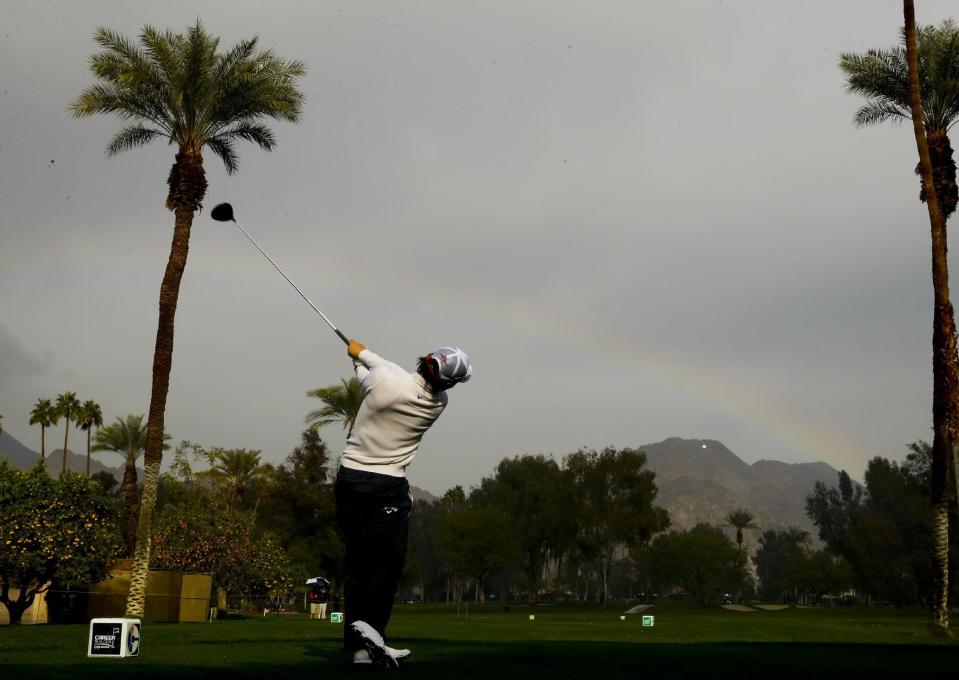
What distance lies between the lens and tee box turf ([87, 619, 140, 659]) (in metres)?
7.77

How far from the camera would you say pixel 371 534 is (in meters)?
7.11

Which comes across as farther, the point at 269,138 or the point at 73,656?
the point at 269,138

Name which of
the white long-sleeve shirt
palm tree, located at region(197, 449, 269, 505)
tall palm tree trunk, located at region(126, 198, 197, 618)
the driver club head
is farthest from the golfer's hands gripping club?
palm tree, located at region(197, 449, 269, 505)

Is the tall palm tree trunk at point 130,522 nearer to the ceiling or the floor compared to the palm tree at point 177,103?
nearer to the floor

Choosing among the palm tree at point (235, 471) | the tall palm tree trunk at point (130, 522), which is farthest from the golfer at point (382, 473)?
the palm tree at point (235, 471)

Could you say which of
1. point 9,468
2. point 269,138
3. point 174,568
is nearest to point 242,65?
point 269,138

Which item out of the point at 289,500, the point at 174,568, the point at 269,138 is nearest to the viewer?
A: the point at 269,138

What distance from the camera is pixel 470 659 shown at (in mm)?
7430

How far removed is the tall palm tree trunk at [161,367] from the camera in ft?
96.6

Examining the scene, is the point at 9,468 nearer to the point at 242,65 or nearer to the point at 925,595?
the point at 242,65

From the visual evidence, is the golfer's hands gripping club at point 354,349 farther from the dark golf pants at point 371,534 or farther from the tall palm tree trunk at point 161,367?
the tall palm tree trunk at point 161,367

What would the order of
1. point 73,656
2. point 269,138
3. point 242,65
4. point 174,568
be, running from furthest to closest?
1. point 174,568
2. point 269,138
3. point 242,65
4. point 73,656

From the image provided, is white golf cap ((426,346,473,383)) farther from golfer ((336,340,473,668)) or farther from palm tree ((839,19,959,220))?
palm tree ((839,19,959,220))

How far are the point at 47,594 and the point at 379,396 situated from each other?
29695 mm
